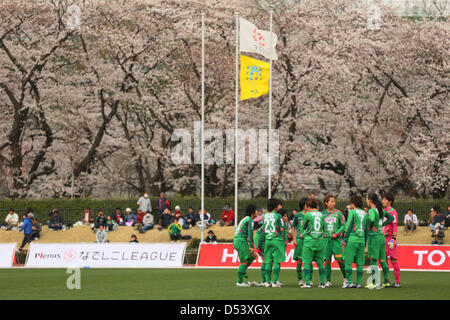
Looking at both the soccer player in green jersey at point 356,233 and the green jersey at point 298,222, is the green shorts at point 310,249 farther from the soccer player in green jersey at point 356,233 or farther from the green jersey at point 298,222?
the green jersey at point 298,222

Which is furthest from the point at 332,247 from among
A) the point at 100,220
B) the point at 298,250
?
the point at 100,220

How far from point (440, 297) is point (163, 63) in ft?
104

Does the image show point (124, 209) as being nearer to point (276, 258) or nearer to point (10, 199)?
point (10, 199)

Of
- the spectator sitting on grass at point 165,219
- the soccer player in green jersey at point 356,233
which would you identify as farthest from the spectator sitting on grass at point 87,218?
the soccer player in green jersey at point 356,233

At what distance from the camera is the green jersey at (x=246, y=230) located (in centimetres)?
1725

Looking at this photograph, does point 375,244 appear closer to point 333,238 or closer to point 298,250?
point 333,238

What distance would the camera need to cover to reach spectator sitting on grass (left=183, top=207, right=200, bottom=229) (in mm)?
37747

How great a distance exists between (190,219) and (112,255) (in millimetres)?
10827

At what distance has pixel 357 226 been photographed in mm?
16484

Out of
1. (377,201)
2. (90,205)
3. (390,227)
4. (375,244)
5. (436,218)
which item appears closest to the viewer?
(377,201)

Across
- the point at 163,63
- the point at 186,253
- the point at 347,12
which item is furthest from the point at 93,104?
the point at 186,253

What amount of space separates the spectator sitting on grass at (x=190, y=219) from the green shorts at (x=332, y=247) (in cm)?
2098

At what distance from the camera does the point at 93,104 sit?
4478 centimetres

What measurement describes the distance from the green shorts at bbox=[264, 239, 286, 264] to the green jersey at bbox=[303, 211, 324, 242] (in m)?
0.63
